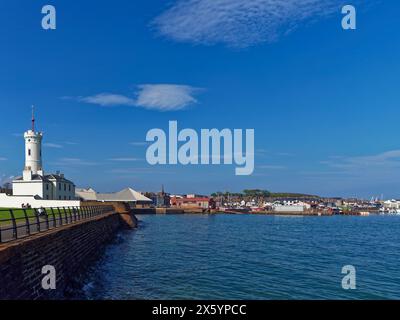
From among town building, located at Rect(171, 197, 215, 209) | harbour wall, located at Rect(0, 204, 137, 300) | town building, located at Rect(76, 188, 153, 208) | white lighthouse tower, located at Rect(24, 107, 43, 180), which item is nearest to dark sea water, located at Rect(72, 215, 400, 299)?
harbour wall, located at Rect(0, 204, 137, 300)

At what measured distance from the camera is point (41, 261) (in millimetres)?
15023

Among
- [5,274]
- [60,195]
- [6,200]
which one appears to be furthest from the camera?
[60,195]

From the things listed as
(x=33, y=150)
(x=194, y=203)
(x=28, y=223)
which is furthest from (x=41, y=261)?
(x=194, y=203)

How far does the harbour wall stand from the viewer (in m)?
11.6

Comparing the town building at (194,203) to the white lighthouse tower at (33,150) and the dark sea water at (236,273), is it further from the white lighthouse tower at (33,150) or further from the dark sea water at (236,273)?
the dark sea water at (236,273)

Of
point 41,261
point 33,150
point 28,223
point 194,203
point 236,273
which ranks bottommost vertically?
point 194,203

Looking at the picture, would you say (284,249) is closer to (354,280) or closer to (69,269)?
(354,280)

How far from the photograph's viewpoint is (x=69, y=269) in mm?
20641

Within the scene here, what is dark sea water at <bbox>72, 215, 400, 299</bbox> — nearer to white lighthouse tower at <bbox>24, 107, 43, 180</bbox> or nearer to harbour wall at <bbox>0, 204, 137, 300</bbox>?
harbour wall at <bbox>0, 204, 137, 300</bbox>

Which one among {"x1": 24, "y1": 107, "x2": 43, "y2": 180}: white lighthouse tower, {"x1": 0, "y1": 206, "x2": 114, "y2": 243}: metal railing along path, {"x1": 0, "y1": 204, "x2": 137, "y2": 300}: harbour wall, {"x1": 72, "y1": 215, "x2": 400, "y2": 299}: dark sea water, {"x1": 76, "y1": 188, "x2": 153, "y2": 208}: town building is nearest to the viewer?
{"x1": 0, "y1": 204, "x2": 137, "y2": 300}: harbour wall

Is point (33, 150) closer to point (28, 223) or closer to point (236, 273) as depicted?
point (236, 273)
